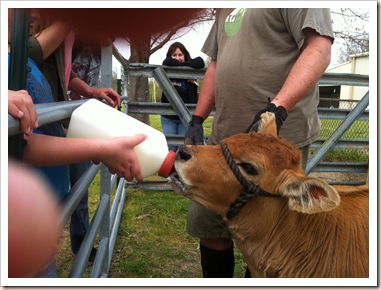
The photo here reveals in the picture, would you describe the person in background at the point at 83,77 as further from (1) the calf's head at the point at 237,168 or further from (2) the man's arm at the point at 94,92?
(1) the calf's head at the point at 237,168

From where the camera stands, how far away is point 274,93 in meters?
2.46

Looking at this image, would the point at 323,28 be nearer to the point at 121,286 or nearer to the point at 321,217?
the point at 321,217

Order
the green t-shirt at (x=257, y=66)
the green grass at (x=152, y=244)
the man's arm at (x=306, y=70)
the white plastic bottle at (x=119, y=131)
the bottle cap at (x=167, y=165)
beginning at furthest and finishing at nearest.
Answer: the green grass at (x=152, y=244)
the green t-shirt at (x=257, y=66)
the man's arm at (x=306, y=70)
the bottle cap at (x=167, y=165)
the white plastic bottle at (x=119, y=131)

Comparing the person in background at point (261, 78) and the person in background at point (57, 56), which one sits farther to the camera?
the person in background at point (261, 78)

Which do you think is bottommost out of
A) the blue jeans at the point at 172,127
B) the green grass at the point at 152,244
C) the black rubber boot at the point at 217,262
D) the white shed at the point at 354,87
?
the green grass at the point at 152,244

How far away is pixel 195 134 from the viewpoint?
272 centimetres

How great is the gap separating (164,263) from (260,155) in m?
2.34

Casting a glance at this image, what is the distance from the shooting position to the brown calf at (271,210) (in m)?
1.85

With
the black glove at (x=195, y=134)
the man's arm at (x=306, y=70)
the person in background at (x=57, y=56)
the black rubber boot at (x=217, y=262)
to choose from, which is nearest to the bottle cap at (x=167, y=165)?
the person in background at (x=57, y=56)

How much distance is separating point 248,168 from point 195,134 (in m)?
0.89

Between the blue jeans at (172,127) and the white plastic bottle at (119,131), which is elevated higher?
the blue jeans at (172,127)

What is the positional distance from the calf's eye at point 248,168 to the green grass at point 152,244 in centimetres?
202

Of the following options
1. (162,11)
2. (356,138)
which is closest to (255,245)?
(162,11)

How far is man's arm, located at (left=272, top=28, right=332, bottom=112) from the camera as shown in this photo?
2131 millimetres
